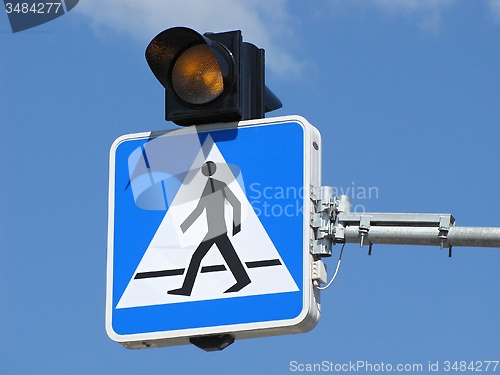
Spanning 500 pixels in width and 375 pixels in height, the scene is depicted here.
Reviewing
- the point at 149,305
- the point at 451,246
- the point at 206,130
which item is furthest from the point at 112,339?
the point at 451,246

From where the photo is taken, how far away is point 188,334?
19.8 ft

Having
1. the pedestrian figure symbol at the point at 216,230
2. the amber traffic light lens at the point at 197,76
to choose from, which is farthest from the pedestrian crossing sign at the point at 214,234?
the amber traffic light lens at the point at 197,76

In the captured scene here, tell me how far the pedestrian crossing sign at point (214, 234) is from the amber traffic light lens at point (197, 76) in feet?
1.02

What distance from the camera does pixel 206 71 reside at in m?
6.05

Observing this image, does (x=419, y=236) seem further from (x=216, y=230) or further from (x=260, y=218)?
(x=216, y=230)

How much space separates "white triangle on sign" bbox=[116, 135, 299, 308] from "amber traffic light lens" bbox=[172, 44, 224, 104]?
0.38 m

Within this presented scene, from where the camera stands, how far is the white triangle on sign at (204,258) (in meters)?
6.01

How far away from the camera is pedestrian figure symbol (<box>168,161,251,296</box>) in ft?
19.9

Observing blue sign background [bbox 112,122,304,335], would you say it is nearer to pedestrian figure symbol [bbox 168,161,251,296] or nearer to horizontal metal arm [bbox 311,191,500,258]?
pedestrian figure symbol [bbox 168,161,251,296]

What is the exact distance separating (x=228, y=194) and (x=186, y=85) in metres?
0.57

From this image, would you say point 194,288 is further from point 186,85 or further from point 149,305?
point 186,85

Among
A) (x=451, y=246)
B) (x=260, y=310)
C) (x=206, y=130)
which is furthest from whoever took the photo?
(x=206, y=130)

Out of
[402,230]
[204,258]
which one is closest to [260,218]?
[204,258]

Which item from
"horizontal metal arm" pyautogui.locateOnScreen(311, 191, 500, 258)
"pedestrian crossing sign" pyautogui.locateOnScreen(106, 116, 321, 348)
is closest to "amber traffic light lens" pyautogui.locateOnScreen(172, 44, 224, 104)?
"pedestrian crossing sign" pyautogui.locateOnScreen(106, 116, 321, 348)
